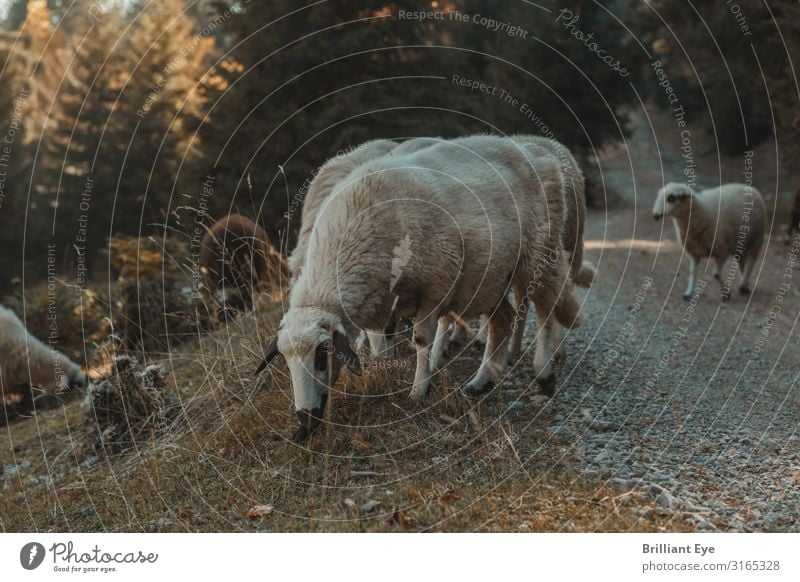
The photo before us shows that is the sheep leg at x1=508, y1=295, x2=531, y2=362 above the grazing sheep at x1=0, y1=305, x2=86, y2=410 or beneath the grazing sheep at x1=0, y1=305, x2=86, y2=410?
above

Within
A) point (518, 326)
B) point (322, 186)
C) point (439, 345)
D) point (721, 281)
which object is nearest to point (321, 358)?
point (439, 345)

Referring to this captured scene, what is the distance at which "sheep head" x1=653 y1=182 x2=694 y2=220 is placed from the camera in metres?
12.5

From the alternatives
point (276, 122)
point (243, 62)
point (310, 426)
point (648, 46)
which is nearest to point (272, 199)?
point (276, 122)

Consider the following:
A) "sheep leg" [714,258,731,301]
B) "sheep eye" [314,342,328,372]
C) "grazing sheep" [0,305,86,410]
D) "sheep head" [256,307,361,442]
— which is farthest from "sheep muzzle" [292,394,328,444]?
"sheep leg" [714,258,731,301]

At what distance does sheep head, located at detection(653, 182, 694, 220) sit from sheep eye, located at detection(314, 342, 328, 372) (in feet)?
29.3

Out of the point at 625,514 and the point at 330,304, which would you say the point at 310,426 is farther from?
the point at 625,514

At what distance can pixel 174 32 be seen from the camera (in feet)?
68.6

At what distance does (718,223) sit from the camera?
12602 millimetres

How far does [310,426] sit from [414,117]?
29.1 ft

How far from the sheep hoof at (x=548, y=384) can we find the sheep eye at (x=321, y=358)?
2.49 m

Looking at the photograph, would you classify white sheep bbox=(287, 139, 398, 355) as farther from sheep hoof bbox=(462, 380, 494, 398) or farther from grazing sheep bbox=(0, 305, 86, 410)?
grazing sheep bbox=(0, 305, 86, 410)

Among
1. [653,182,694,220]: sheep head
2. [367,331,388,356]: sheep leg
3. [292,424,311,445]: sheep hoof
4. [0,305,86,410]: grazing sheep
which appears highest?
[653,182,694,220]: sheep head

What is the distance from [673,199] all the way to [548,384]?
6982mm

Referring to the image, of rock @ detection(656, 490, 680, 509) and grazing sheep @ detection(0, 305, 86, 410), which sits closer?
rock @ detection(656, 490, 680, 509)
